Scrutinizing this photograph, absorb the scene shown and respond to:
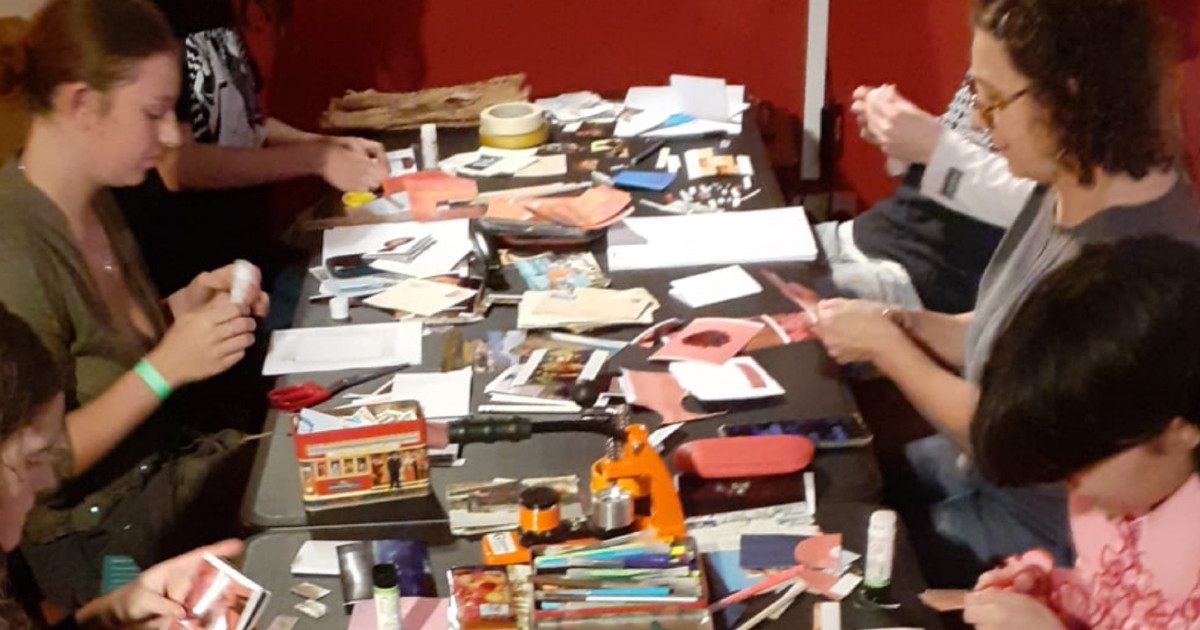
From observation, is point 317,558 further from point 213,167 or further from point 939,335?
point 213,167

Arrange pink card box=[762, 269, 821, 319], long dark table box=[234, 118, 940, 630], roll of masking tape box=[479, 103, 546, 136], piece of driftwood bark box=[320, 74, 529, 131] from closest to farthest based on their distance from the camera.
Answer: long dark table box=[234, 118, 940, 630] → pink card box=[762, 269, 821, 319] → roll of masking tape box=[479, 103, 546, 136] → piece of driftwood bark box=[320, 74, 529, 131]

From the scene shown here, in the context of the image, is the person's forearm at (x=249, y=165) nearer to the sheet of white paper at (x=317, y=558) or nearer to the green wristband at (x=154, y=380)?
the green wristband at (x=154, y=380)

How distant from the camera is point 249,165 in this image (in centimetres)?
263

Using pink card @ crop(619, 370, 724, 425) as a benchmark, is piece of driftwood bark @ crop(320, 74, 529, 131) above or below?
above

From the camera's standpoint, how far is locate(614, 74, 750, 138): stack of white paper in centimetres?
279

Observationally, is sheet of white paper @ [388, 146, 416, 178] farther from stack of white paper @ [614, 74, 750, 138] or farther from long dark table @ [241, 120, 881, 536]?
long dark table @ [241, 120, 881, 536]

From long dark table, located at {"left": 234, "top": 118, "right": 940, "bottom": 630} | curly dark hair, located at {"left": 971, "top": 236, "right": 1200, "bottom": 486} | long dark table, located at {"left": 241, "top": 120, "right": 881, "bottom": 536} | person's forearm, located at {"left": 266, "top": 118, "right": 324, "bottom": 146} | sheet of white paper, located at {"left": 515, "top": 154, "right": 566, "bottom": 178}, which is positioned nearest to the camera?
curly dark hair, located at {"left": 971, "top": 236, "right": 1200, "bottom": 486}

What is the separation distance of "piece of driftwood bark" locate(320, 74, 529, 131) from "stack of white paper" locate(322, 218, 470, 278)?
629mm

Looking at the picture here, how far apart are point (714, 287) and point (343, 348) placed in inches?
24.1

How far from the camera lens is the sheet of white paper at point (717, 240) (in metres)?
2.15

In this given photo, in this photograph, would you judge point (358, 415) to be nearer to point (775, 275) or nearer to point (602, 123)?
point (775, 275)

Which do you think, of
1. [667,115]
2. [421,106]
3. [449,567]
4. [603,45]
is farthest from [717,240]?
[603,45]

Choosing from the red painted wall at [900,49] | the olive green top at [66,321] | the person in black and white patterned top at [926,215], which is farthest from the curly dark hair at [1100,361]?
the red painted wall at [900,49]

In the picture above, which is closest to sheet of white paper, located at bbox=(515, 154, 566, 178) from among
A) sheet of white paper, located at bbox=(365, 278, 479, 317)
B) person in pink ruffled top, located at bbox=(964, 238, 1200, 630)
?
sheet of white paper, located at bbox=(365, 278, 479, 317)
